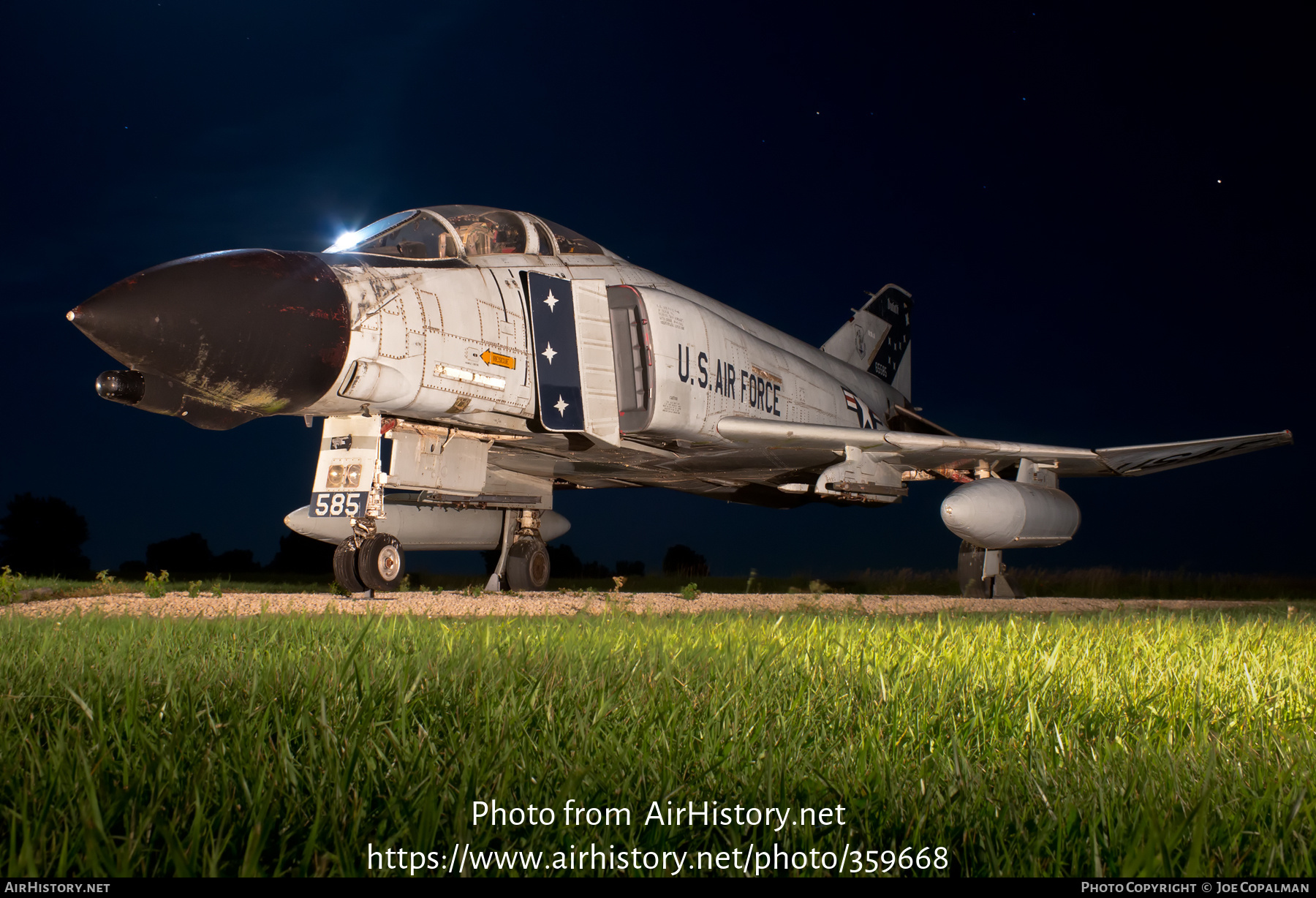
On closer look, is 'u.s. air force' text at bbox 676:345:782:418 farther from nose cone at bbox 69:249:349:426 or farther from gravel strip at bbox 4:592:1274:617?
nose cone at bbox 69:249:349:426

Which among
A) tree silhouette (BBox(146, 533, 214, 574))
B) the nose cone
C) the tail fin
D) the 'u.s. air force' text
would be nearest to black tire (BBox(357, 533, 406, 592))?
the nose cone

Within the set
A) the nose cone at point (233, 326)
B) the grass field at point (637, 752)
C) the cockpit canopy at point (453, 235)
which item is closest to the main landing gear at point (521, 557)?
the cockpit canopy at point (453, 235)

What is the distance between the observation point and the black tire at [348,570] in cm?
722

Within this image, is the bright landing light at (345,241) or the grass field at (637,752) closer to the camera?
the grass field at (637,752)

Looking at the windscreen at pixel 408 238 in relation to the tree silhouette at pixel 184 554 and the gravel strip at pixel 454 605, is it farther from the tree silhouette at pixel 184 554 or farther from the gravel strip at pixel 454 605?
the tree silhouette at pixel 184 554

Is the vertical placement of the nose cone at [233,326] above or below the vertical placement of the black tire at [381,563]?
above

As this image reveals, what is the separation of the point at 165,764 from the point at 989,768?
1.67 meters

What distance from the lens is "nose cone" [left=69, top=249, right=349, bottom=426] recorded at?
5.17 metres

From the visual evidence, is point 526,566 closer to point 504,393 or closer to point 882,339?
point 504,393

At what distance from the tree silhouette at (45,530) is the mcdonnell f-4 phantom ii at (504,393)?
987 inches

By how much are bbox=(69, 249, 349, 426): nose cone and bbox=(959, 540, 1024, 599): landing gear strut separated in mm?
8356

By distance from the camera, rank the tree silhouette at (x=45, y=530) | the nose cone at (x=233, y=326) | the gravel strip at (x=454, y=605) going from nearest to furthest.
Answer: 1. the nose cone at (x=233, y=326)
2. the gravel strip at (x=454, y=605)
3. the tree silhouette at (x=45, y=530)

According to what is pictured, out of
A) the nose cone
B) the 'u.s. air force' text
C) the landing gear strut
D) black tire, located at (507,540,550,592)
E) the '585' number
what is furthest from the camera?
the landing gear strut

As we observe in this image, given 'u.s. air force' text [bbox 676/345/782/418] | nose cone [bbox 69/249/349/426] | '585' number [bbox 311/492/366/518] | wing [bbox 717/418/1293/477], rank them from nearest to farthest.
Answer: nose cone [bbox 69/249/349/426] < '585' number [bbox 311/492/366/518] < 'u.s. air force' text [bbox 676/345/782/418] < wing [bbox 717/418/1293/477]
